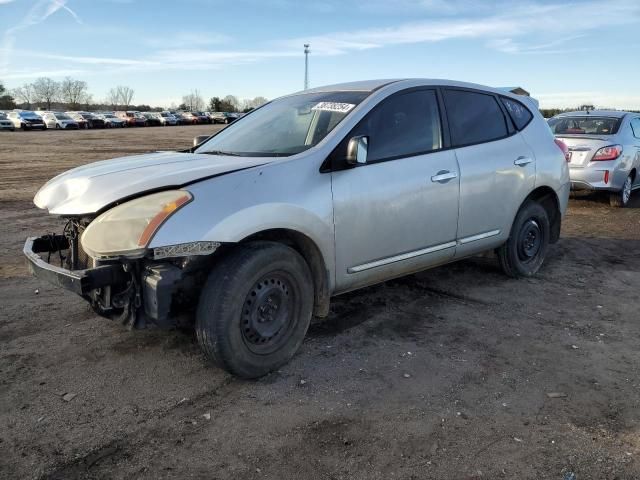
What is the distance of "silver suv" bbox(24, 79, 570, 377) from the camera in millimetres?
3062

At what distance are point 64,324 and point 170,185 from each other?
5.88 ft

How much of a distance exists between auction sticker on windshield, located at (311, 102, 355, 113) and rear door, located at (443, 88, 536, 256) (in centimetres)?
101

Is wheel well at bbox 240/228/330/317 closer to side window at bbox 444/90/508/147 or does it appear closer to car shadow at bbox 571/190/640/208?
side window at bbox 444/90/508/147

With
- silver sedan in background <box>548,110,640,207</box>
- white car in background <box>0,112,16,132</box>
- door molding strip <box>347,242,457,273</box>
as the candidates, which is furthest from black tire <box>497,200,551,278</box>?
white car in background <box>0,112,16,132</box>

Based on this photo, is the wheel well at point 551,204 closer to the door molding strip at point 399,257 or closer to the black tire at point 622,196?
the door molding strip at point 399,257

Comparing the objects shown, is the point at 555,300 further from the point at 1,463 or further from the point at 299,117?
the point at 1,463

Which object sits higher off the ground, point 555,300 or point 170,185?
point 170,185

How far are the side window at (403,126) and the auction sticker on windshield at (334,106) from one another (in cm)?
17

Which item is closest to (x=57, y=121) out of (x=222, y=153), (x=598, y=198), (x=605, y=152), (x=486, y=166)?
(x=598, y=198)

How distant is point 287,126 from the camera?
13.8 feet

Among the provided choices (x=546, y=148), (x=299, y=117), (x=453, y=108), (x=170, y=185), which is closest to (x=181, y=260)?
(x=170, y=185)

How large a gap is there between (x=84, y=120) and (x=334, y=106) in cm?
5017

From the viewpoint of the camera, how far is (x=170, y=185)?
124 inches

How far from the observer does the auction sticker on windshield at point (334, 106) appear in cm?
399
